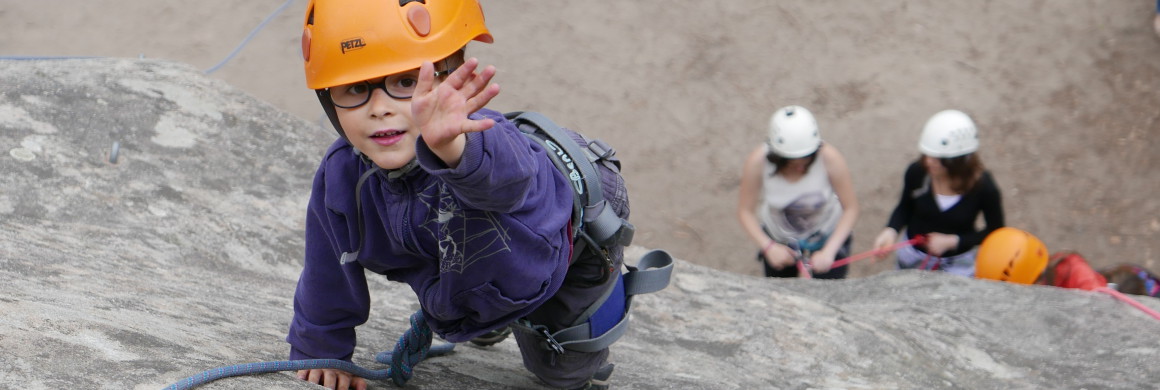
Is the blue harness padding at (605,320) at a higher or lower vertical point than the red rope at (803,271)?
higher

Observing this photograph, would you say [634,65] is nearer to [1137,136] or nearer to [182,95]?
[1137,136]

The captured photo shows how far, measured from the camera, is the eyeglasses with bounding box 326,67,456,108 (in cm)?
215

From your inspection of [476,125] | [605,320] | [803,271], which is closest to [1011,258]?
[803,271]

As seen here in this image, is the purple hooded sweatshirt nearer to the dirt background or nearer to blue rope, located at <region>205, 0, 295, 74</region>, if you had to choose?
the dirt background

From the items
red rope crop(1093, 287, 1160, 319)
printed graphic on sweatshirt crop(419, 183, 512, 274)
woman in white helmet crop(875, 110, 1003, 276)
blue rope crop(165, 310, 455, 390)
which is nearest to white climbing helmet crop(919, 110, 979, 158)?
woman in white helmet crop(875, 110, 1003, 276)

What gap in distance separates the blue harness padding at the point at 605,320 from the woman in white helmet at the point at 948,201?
2948mm

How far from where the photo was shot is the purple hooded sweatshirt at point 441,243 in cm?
215

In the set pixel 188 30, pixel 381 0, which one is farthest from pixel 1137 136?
pixel 188 30

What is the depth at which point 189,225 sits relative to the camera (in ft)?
12.4

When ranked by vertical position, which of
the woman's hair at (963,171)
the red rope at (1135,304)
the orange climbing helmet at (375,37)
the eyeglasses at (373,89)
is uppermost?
the orange climbing helmet at (375,37)

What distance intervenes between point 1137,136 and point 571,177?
275 inches

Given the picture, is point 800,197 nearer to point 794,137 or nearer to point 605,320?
point 794,137

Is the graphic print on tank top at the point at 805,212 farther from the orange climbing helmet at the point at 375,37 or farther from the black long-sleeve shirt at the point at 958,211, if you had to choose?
the orange climbing helmet at the point at 375,37

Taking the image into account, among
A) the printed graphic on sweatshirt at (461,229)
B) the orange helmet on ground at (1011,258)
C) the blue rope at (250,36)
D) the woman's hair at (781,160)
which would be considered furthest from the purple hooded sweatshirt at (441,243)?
the blue rope at (250,36)
